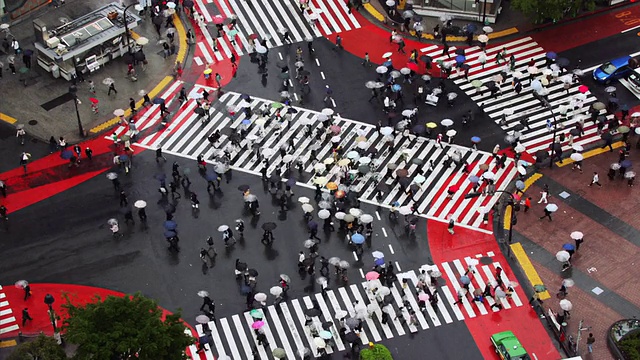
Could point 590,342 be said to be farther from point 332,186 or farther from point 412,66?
point 412,66

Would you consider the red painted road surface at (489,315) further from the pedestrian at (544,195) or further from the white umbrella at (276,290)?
the white umbrella at (276,290)

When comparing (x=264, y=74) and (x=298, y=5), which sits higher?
(x=298, y=5)

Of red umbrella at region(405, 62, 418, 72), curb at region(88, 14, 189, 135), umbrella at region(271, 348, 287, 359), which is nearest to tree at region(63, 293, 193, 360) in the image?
umbrella at region(271, 348, 287, 359)

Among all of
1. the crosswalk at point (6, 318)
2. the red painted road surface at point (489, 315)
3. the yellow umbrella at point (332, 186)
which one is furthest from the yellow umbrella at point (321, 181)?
the crosswalk at point (6, 318)

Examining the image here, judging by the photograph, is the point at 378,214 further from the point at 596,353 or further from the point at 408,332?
the point at 596,353

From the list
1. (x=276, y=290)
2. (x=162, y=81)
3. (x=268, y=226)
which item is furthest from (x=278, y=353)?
(x=162, y=81)

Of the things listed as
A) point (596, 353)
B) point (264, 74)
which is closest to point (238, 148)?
point (264, 74)
